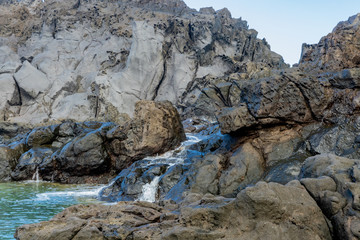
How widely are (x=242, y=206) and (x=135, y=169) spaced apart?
39.1 ft

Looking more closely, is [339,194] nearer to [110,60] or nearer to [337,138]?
[337,138]

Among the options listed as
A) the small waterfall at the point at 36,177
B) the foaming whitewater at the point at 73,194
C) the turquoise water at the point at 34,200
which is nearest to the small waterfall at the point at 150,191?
the turquoise water at the point at 34,200

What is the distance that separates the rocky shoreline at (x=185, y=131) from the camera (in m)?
5.76

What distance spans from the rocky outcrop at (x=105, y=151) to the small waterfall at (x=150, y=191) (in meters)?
4.66

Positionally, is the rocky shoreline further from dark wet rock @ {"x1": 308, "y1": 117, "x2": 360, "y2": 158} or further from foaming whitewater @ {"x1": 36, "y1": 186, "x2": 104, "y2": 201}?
foaming whitewater @ {"x1": 36, "y1": 186, "x2": 104, "y2": 201}

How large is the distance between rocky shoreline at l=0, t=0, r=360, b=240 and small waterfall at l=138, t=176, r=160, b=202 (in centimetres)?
9

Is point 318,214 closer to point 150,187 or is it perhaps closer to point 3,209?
point 150,187

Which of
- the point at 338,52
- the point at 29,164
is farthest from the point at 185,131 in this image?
the point at 338,52

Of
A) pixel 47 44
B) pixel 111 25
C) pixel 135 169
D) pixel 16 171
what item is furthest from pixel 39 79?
pixel 135 169

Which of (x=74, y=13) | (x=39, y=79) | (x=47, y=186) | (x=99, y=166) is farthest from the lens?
(x=74, y=13)

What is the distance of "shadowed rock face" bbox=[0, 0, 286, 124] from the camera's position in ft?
163

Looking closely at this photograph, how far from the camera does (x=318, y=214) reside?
5.64 m

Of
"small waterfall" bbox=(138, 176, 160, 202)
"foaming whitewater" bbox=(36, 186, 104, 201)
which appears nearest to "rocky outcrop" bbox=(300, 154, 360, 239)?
"small waterfall" bbox=(138, 176, 160, 202)

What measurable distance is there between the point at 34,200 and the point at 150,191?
5202 millimetres
